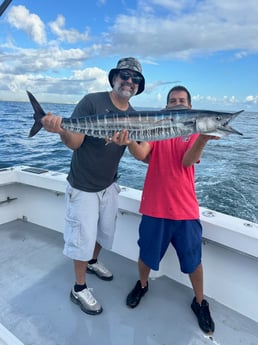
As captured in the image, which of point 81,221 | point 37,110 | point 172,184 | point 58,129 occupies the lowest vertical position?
point 81,221

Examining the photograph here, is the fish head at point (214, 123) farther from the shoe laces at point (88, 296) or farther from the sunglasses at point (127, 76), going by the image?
the shoe laces at point (88, 296)

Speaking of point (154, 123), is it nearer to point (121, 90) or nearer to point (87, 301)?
point (121, 90)

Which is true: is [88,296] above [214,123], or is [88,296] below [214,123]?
below

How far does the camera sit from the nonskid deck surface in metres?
1.88

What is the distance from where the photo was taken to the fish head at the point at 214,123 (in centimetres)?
160

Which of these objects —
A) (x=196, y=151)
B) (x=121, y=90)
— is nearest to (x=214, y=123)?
(x=196, y=151)

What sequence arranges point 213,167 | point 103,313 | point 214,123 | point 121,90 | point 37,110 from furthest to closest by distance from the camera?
1. point 213,167
2. point 103,313
3. point 121,90
4. point 37,110
5. point 214,123

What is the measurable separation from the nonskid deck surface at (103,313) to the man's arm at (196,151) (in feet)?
3.74

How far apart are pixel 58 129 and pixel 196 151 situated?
0.89 meters

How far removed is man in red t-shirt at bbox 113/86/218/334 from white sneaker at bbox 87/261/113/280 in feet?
Answer: 2.02

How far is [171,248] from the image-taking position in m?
2.55

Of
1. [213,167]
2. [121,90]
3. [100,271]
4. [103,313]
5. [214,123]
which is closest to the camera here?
[214,123]

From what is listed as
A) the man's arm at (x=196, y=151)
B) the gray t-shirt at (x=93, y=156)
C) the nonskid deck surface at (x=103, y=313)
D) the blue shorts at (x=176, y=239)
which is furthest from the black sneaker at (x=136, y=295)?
the man's arm at (x=196, y=151)

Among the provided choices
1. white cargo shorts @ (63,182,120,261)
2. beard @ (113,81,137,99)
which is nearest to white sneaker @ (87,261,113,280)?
white cargo shorts @ (63,182,120,261)
